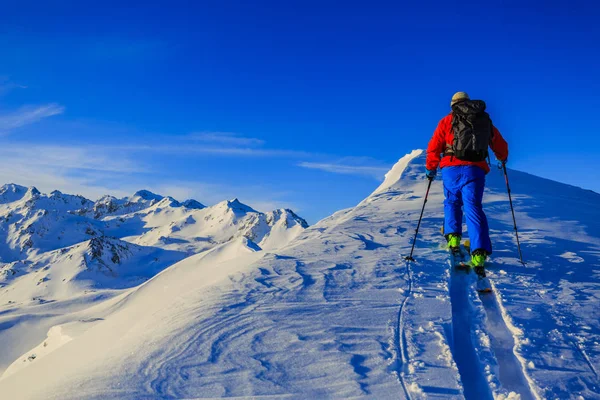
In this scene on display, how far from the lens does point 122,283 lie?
572 ft

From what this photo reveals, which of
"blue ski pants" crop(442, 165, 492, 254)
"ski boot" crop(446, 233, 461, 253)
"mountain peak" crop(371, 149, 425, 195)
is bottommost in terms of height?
"ski boot" crop(446, 233, 461, 253)

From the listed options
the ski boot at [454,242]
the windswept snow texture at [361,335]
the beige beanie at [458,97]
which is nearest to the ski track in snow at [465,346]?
the windswept snow texture at [361,335]

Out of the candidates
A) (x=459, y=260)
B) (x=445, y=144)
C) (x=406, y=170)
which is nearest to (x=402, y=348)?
(x=459, y=260)

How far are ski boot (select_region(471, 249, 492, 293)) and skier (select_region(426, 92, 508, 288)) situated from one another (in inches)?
0.6

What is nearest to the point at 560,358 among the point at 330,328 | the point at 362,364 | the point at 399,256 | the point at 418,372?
the point at 418,372

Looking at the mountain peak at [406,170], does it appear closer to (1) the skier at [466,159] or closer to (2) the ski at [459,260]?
(1) the skier at [466,159]

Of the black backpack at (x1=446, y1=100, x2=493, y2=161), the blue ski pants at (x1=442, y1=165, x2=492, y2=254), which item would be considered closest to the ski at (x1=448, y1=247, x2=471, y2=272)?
the blue ski pants at (x1=442, y1=165, x2=492, y2=254)

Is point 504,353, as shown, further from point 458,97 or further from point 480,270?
point 458,97

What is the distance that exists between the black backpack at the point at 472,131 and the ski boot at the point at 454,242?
152 centimetres

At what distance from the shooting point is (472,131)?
8117mm

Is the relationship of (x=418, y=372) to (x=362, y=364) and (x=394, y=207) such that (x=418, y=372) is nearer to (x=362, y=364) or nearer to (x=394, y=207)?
(x=362, y=364)

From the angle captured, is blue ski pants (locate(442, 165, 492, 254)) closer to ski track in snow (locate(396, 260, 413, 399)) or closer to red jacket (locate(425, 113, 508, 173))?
red jacket (locate(425, 113, 508, 173))

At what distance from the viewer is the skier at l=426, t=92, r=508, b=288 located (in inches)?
307

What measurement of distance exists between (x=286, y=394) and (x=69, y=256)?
198m
